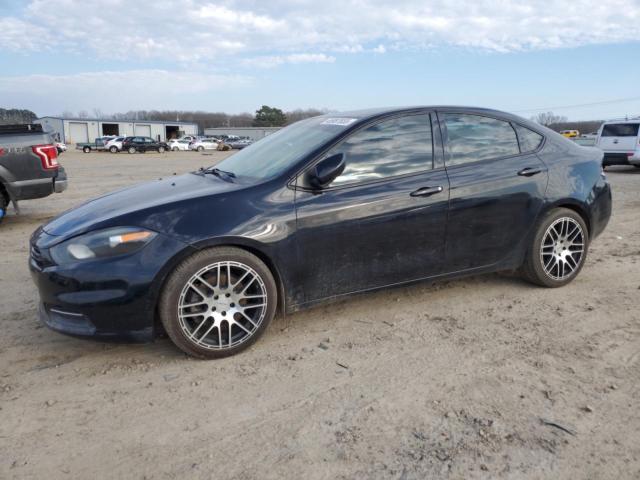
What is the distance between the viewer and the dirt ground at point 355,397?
231cm

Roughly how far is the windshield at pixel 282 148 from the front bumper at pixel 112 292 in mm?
974

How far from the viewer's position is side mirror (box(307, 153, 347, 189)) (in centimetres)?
340

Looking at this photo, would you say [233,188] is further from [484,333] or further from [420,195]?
[484,333]

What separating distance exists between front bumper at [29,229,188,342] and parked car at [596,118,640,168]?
16.7 m

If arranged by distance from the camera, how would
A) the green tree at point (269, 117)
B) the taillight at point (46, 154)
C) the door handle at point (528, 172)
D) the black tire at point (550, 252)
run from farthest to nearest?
the green tree at point (269, 117)
the taillight at point (46, 154)
the black tire at point (550, 252)
the door handle at point (528, 172)

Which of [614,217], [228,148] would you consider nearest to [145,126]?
[228,148]

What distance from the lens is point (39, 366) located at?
324 cm

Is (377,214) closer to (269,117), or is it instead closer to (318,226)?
(318,226)

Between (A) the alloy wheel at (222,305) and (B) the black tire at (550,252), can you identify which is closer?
(A) the alloy wheel at (222,305)

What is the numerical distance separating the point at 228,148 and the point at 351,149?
5606cm

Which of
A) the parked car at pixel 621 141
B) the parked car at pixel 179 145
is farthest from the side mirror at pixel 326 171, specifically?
the parked car at pixel 179 145

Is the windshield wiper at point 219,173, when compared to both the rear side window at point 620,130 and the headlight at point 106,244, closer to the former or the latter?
the headlight at point 106,244

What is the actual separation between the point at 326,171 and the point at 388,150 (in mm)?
643

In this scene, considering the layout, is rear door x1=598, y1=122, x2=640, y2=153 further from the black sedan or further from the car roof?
the car roof
